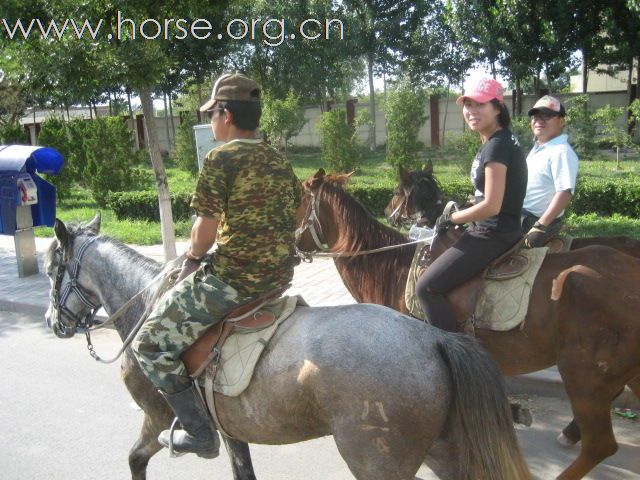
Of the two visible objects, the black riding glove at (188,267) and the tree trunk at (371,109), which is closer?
the black riding glove at (188,267)

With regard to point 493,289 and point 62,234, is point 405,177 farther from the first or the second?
point 62,234

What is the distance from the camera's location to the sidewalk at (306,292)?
5.16 m

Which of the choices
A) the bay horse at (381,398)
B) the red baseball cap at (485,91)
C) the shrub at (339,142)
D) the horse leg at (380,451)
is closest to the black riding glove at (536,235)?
the red baseball cap at (485,91)

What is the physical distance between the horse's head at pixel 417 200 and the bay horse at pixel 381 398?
186 centimetres

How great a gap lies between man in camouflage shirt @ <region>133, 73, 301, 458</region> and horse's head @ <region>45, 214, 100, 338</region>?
0.98 meters

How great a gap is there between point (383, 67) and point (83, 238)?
25.3 meters

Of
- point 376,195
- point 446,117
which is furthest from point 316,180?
point 446,117

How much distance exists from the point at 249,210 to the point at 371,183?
13.0m

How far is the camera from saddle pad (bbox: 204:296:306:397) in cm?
274

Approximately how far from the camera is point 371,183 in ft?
50.9

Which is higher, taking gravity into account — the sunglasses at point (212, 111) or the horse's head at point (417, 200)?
the sunglasses at point (212, 111)

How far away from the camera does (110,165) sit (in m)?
16.9

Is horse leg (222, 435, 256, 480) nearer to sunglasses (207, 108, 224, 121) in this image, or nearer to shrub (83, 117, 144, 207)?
sunglasses (207, 108, 224, 121)

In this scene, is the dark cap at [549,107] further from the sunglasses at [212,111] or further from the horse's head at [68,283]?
the horse's head at [68,283]
